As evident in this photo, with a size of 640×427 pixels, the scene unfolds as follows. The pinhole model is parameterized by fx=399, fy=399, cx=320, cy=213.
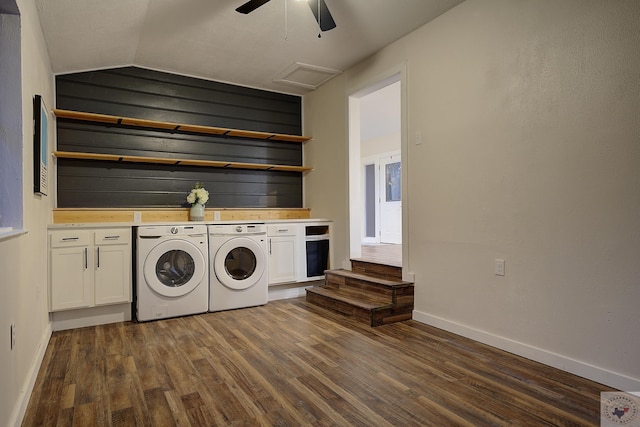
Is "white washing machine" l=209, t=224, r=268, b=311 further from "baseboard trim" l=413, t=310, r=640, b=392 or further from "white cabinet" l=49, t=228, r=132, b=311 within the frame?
"baseboard trim" l=413, t=310, r=640, b=392

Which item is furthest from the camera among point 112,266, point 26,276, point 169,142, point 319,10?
point 169,142

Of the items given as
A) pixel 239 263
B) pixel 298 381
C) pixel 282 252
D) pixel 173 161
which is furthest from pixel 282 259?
pixel 298 381

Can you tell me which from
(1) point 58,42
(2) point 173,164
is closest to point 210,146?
(2) point 173,164

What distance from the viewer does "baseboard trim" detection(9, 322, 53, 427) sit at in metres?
1.88

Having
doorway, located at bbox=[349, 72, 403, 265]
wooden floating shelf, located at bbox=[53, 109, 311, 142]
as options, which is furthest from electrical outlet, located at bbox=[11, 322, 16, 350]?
doorway, located at bbox=[349, 72, 403, 265]

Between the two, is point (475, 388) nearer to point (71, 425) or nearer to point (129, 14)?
point (71, 425)

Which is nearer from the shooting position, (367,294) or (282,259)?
(367,294)

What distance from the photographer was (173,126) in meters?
4.45

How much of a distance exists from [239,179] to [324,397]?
3.36m

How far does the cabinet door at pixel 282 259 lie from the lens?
4551 mm

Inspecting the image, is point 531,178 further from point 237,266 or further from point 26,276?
point 26,276

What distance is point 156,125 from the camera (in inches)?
173

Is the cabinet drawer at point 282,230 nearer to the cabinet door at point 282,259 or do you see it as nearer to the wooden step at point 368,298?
the cabinet door at point 282,259

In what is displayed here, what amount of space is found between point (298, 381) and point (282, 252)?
7.57 ft
